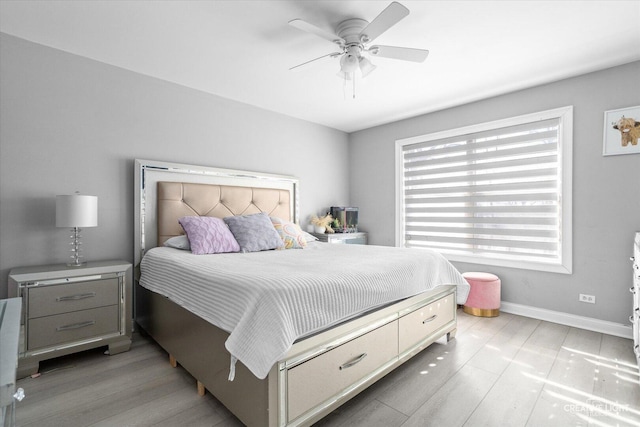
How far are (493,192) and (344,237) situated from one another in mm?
1903

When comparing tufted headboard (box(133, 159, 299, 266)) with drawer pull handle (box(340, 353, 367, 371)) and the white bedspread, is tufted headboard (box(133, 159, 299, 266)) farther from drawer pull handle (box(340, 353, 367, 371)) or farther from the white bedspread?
drawer pull handle (box(340, 353, 367, 371))

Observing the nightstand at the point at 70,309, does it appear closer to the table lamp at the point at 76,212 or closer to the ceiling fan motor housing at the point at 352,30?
the table lamp at the point at 76,212

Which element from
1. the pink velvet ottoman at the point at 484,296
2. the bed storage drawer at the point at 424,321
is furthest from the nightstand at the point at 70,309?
the pink velvet ottoman at the point at 484,296

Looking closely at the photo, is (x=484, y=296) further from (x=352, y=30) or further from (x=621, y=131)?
(x=352, y=30)

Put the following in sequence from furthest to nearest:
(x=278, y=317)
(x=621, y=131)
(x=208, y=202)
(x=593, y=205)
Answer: (x=208, y=202) < (x=593, y=205) < (x=621, y=131) < (x=278, y=317)

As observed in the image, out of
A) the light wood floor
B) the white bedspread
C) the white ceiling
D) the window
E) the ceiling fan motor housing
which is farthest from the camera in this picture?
the window

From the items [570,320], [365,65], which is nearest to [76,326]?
[365,65]

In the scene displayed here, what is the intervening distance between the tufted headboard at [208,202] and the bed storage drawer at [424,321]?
2.13 meters

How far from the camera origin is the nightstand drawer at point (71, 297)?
6.79ft

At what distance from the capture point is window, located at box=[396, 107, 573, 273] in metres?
3.09

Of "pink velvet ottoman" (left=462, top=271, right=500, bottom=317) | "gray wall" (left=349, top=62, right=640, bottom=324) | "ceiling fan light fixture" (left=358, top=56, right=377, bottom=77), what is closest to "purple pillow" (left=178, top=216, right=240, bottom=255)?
"ceiling fan light fixture" (left=358, top=56, right=377, bottom=77)

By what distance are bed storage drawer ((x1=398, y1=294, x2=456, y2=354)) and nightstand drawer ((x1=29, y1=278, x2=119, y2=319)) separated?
220 cm

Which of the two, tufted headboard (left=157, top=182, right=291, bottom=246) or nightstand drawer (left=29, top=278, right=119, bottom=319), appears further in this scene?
tufted headboard (left=157, top=182, right=291, bottom=246)

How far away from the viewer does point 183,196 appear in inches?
119
